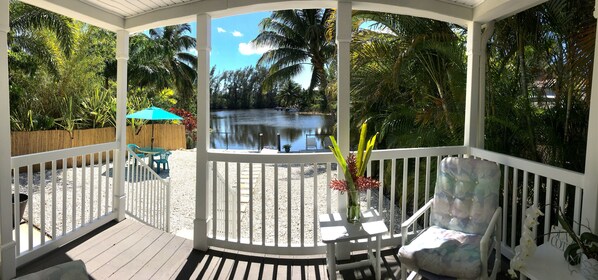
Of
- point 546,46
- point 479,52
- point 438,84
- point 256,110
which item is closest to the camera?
point 479,52

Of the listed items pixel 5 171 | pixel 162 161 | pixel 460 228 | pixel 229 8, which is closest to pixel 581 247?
pixel 460 228

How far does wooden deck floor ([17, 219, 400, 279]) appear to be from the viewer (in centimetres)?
277

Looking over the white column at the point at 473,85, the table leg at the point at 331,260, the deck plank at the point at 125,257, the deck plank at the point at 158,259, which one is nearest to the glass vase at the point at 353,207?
the table leg at the point at 331,260

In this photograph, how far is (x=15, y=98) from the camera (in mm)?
9180

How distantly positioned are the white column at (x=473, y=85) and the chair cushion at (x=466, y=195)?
0.84 m

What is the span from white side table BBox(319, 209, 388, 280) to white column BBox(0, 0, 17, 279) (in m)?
2.50

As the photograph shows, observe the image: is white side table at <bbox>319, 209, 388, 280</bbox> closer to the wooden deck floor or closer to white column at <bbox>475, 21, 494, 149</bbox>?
the wooden deck floor

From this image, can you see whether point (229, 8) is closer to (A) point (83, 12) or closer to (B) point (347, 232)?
(A) point (83, 12)

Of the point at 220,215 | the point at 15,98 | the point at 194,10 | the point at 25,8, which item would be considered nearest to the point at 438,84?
the point at 194,10

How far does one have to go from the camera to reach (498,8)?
3.01 m

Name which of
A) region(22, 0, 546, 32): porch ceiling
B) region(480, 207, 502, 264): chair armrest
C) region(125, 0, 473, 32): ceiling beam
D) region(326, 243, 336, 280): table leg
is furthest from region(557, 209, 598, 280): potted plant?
region(125, 0, 473, 32): ceiling beam

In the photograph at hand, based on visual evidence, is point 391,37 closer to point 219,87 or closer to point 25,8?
point 25,8

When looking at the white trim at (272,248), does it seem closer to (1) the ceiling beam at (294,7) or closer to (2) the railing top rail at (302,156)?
(2) the railing top rail at (302,156)

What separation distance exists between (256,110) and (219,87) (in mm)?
2216
